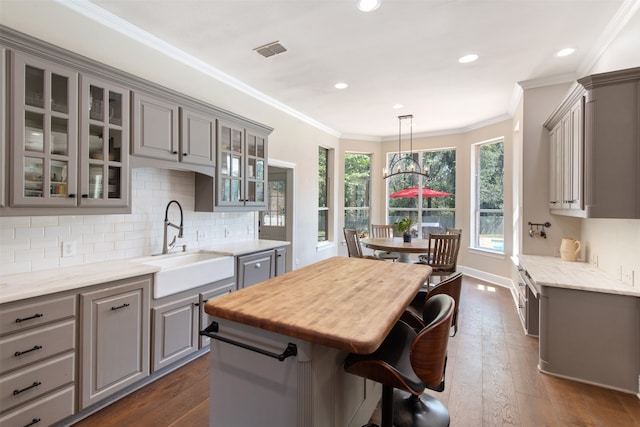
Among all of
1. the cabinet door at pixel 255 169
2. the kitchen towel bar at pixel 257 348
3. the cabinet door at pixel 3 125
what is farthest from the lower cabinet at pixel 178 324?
the cabinet door at pixel 255 169

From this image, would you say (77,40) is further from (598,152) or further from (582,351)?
(582,351)

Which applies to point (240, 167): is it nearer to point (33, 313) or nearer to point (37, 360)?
point (33, 313)

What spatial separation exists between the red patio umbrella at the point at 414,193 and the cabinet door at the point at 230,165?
415cm

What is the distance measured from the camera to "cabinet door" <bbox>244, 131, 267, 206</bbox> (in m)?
3.74

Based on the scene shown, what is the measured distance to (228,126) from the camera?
3.40 m

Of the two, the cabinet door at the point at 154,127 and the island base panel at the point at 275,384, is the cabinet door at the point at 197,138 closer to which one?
the cabinet door at the point at 154,127

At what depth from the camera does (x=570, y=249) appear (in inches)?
136

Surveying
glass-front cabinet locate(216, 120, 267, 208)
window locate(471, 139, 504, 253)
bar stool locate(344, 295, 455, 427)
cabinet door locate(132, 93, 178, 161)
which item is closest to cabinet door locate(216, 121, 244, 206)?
glass-front cabinet locate(216, 120, 267, 208)

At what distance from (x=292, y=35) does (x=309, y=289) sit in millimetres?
2424

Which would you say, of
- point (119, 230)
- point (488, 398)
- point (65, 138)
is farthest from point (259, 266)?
point (488, 398)

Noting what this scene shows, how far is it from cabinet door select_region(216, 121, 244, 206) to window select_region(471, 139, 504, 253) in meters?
4.69

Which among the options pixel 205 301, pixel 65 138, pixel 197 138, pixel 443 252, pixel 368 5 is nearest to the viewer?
pixel 65 138

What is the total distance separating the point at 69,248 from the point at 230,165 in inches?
65.6

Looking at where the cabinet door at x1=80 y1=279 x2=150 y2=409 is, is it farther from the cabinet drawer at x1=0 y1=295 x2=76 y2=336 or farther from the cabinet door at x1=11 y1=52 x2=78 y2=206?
the cabinet door at x1=11 y1=52 x2=78 y2=206
